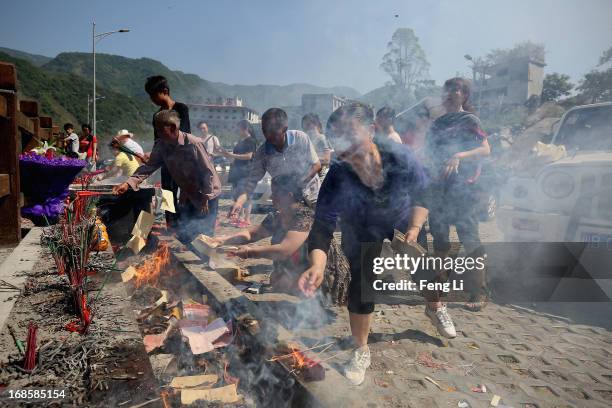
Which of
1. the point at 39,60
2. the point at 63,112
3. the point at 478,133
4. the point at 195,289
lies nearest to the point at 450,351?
the point at 478,133

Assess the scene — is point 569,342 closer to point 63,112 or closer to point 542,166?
point 542,166

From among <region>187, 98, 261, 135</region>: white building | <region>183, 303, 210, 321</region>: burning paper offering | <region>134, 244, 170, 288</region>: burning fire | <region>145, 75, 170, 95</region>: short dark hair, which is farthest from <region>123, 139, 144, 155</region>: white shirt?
<region>187, 98, 261, 135</region>: white building

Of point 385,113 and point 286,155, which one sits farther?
point 385,113

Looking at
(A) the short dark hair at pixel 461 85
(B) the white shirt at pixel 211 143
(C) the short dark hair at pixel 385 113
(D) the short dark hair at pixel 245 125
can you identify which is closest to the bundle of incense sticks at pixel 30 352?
(A) the short dark hair at pixel 461 85

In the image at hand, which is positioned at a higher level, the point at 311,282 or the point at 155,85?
the point at 155,85

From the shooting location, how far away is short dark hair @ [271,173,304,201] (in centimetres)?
427

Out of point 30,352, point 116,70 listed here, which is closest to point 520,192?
point 30,352

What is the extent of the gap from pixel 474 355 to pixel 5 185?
15.4 ft

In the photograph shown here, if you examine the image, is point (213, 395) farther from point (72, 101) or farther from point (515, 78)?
point (72, 101)

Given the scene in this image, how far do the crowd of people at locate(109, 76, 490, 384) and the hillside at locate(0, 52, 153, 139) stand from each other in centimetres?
6798

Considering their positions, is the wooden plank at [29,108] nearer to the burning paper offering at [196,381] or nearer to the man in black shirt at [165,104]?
the man in black shirt at [165,104]

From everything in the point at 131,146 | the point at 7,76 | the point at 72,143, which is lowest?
the point at 131,146

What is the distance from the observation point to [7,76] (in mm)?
4027

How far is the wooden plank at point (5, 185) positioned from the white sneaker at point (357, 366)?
143 inches
